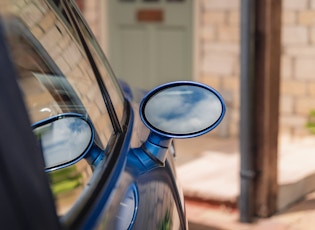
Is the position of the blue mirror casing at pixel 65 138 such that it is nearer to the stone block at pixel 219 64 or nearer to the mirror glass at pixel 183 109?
the mirror glass at pixel 183 109

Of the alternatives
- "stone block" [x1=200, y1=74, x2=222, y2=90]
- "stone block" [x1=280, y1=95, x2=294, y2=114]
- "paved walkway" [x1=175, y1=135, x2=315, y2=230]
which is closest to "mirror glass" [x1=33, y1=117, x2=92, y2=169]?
"paved walkway" [x1=175, y1=135, x2=315, y2=230]

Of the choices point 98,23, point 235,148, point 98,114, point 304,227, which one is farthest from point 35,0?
point 98,23

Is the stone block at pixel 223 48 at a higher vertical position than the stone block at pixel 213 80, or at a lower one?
higher

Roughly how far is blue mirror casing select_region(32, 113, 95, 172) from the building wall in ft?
15.7

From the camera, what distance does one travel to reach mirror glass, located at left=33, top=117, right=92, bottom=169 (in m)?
2.10

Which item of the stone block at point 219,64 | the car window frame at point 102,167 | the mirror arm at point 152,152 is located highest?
the car window frame at point 102,167

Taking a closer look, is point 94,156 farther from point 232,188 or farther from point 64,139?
point 232,188

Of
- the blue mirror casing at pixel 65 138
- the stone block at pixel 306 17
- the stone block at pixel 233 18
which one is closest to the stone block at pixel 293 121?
the stone block at pixel 306 17

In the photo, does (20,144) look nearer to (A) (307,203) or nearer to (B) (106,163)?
(B) (106,163)

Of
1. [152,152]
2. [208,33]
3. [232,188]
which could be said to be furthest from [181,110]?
[208,33]

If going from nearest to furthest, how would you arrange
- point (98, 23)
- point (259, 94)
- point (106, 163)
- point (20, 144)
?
1. point (20, 144)
2. point (106, 163)
3. point (259, 94)
4. point (98, 23)

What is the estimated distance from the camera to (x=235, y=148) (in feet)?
22.4

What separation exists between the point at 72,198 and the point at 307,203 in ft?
12.9

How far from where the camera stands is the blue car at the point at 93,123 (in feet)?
5.90
